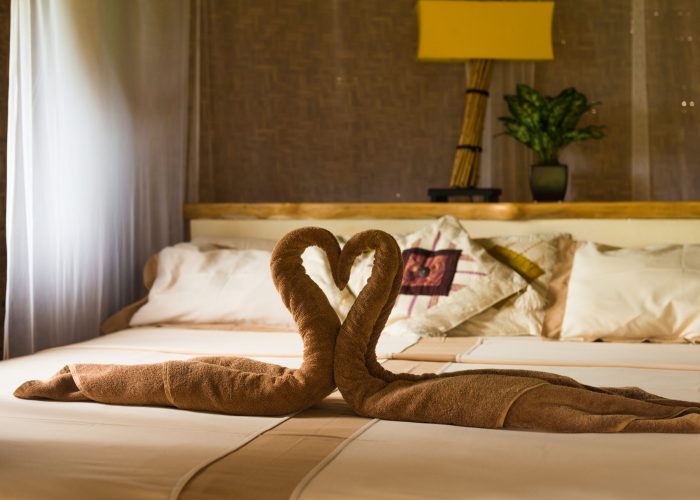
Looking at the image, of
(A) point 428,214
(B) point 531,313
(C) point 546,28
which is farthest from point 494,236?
(C) point 546,28

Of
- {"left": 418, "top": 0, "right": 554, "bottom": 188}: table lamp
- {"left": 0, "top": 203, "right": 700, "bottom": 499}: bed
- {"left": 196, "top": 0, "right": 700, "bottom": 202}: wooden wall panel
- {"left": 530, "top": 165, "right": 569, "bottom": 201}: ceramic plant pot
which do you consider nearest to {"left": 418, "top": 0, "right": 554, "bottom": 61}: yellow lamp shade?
{"left": 418, "top": 0, "right": 554, "bottom": 188}: table lamp

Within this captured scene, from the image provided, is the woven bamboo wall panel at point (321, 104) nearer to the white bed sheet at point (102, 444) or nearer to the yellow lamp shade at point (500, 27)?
the yellow lamp shade at point (500, 27)

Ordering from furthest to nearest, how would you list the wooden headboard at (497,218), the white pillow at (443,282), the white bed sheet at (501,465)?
the wooden headboard at (497,218) → the white pillow at (443,282) → the white bed sheet at (501,465)

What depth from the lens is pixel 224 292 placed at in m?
2.92

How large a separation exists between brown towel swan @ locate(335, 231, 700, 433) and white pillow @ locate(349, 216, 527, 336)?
1.04 meters

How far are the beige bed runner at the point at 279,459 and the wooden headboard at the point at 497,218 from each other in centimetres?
169

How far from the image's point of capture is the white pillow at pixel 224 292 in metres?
2.86

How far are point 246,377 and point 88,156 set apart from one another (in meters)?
1.57

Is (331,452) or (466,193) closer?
(331,452)

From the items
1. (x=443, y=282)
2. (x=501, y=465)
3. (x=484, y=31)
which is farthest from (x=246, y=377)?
(x=484, y=31)

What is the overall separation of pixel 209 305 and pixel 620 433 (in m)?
1.75

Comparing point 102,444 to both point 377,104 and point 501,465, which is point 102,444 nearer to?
point 501,465

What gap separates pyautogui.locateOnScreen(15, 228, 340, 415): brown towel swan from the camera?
154 centimetres

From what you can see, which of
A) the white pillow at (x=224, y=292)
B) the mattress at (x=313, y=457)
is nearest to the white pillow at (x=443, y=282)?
the white pillow at (x=224, y=292)
